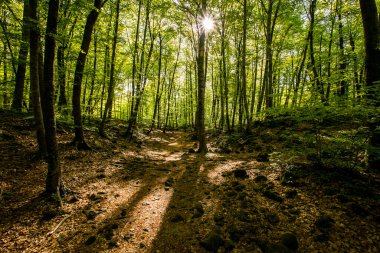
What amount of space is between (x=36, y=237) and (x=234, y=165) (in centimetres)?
655

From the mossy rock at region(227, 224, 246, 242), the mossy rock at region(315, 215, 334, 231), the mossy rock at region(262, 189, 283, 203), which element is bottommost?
the mossy rock at region(227, 224, 246, 242)

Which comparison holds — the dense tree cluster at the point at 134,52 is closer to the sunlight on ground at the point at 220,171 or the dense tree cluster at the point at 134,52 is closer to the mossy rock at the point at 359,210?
the mossy rock at the point at 359,210

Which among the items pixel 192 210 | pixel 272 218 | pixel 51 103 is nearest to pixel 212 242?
pixel 192 210

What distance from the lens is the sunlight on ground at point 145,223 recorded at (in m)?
3.85

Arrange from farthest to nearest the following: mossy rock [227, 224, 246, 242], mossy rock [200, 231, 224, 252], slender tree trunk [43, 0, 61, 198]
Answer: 1. slender tree trunk [43, 0, 61, 198]
2. mossy rock [227, 224, 246, 242]
3. mossy rock [200, 231, 224, 252]

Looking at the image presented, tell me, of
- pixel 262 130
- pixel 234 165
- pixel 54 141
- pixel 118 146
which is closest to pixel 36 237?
pixel 54 141

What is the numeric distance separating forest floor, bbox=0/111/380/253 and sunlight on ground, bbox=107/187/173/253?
0.8 inches

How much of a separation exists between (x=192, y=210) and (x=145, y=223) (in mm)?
1215

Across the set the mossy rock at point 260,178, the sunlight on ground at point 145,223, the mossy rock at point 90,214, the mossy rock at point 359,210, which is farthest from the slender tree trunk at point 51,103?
the mossy rock at point 359,210

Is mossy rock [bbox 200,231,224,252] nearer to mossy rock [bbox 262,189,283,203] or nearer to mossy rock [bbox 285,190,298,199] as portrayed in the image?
mossy rock [bbox 262,189,283,203]

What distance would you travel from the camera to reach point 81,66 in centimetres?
882

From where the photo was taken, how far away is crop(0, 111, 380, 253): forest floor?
145 inches

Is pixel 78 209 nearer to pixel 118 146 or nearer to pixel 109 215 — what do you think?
pixel 109 215

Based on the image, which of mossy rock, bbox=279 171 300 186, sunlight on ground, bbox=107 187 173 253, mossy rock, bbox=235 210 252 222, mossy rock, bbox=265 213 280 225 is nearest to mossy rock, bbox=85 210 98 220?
sunlight on ground, bbox=107 187 173 253
